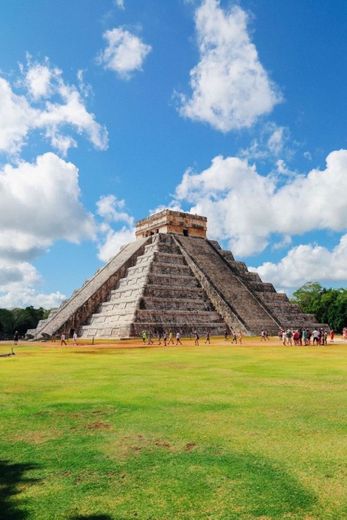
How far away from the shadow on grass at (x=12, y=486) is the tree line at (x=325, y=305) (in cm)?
5893

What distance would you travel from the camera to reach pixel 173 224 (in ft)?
173

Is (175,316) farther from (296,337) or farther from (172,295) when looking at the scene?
(296,337)

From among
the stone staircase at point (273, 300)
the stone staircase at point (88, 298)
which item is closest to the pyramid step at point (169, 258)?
the stone staircase at point (88, 298)

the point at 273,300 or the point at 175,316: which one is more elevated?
the point at 273,300

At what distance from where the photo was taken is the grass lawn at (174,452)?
4078mm

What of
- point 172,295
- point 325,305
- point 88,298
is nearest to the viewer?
point 172,295

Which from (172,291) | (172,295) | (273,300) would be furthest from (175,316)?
(273,300)

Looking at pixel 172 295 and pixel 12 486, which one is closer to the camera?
pixel 12 486

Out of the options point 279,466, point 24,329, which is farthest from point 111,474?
point 24,329

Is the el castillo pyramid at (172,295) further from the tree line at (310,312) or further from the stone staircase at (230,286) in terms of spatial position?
the tree line at (310,312)

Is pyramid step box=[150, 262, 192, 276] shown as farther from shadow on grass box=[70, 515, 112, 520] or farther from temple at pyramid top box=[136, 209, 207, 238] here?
shadow on grass box=[70, 515, 112, 520]

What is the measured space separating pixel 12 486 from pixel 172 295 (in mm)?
36873

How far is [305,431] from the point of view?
6.33 meters

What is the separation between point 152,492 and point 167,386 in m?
6.17
